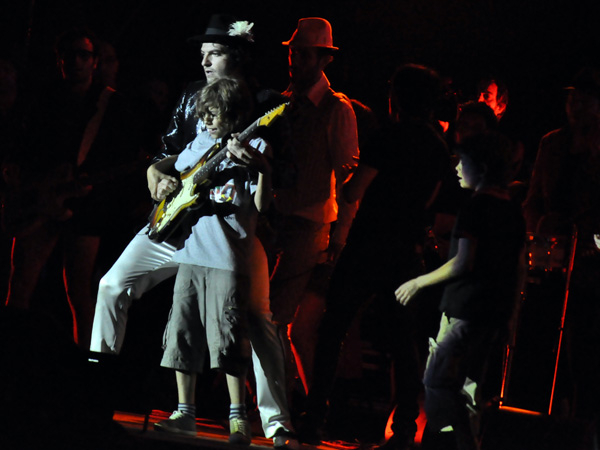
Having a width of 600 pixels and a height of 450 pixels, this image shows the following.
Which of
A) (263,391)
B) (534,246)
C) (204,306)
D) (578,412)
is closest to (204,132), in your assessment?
(204,306)

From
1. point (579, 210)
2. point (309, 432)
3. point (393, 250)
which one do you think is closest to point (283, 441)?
point (309, 432)

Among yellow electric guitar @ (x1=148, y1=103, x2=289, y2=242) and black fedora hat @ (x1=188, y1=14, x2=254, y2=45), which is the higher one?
black fedora hat @ (x1=188, y1=14, x2=254, y2=45)

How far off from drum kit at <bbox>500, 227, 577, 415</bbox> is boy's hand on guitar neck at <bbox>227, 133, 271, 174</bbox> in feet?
6.66

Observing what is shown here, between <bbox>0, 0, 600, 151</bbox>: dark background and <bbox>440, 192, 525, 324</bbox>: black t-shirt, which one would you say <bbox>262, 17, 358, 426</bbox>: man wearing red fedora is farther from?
<bbox>0, 0, 600, 151</bbox>: dark background

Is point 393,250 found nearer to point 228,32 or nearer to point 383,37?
point 228,32

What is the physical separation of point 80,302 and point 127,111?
49.5 inches

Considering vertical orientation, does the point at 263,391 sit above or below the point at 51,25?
below

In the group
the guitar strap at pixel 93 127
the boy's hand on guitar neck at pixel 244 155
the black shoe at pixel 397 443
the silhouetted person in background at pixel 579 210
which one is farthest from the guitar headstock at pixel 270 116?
the silhouetted person in background at pixel 579 210

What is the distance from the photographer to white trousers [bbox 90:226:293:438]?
16.8 ft

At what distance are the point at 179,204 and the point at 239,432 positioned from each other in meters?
1.15

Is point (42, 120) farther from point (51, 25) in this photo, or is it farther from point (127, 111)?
point (51, 25)

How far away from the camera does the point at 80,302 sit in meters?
6.29

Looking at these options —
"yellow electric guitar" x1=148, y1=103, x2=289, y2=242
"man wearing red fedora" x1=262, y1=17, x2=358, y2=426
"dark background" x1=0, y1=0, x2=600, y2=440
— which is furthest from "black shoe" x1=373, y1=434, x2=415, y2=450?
"dark background" x1=0, y1=0, x2=600, y2=440

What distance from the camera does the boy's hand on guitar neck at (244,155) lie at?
485 centimetres
